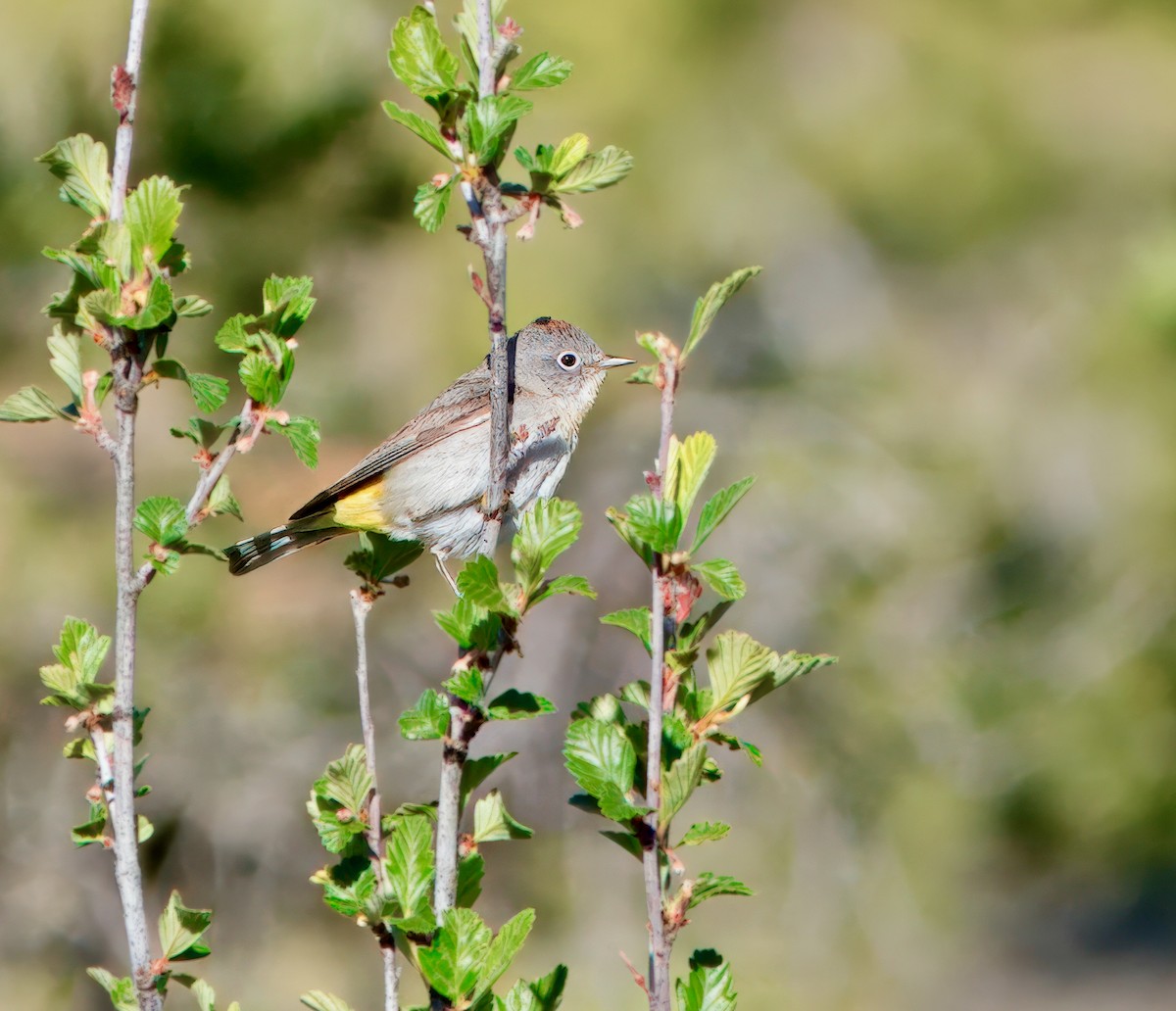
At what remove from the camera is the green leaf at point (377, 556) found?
211 cm

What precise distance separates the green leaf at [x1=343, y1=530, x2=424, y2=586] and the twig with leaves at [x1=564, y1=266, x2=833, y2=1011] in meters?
0.57

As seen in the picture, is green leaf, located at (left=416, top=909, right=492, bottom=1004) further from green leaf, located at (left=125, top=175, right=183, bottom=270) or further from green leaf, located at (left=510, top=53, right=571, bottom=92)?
green leaf, located at (left=510, top=53, right=571, bottom=92)

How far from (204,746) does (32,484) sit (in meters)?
1.23

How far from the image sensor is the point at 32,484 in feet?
16.4

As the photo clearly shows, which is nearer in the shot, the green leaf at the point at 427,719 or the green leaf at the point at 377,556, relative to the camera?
the green leaf at the point at 427,719

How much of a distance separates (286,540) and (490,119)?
2312 mm

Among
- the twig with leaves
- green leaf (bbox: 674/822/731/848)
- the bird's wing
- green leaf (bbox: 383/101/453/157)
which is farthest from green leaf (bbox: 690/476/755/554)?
the bird's wing

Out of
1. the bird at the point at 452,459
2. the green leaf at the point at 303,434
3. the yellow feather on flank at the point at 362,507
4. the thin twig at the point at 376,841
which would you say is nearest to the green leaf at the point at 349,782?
the thin twig at the point at 376,841

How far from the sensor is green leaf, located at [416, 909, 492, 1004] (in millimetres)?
1502

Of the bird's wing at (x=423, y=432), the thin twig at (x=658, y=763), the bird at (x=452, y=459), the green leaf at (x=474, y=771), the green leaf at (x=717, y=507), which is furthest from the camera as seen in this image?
the bird's wing at (x=423, y=432)

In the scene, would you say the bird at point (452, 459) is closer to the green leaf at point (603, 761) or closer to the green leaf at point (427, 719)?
the green leaf at point (427, 719)

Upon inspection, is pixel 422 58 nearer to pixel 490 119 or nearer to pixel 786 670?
pixel 490 119

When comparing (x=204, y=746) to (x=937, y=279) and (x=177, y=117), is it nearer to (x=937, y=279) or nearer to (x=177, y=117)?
(x=177, y=117)

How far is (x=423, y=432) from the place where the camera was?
12.7 feet
